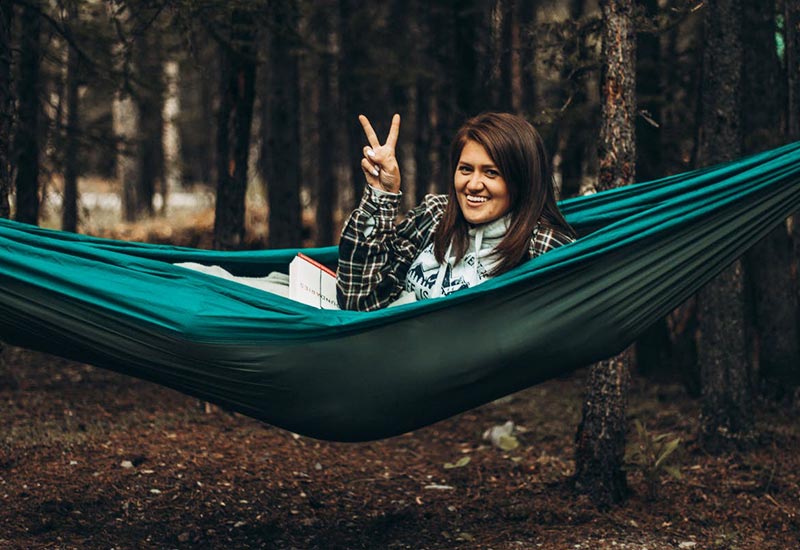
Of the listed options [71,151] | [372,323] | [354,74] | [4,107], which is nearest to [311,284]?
[372,323]

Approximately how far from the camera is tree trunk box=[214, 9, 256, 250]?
4.57m

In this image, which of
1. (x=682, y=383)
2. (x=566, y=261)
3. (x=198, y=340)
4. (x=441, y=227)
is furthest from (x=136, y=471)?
(x=682, y=383)

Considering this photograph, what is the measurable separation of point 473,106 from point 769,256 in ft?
8.38

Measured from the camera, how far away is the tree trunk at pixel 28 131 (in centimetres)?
514

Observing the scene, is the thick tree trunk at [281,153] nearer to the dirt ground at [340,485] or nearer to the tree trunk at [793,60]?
the dirt ground at [340,485]

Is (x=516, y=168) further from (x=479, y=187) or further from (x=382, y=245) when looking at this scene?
(x=382, y=245)

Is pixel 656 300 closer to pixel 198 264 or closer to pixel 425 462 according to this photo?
pixel 198 264

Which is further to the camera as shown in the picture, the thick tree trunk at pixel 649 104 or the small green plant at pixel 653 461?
the thick tree trunk at pixel 649 104

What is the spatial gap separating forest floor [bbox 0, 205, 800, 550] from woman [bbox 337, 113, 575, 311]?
1090mm

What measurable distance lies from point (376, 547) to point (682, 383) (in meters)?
2.93

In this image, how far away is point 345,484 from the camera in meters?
3.85

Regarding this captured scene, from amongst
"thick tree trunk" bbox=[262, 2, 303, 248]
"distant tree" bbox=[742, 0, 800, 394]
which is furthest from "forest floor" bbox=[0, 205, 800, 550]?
"thick tree trunk" bbox=[262, 2, 303, 248]

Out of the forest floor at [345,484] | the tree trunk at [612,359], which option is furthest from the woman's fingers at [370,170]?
the forest floor at [345,484]

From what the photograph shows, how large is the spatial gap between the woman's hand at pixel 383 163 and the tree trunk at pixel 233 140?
2.27 metres
